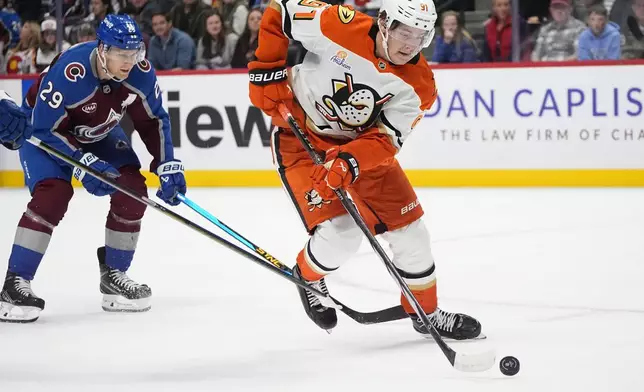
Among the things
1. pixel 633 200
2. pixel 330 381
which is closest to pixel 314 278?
pixel 330 381

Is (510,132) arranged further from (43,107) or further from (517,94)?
A: (43,107)

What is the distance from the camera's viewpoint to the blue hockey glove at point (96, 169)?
3.42m

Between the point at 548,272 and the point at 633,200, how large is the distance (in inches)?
90.3

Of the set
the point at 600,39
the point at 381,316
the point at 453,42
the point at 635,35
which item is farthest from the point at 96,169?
the point at 635,35

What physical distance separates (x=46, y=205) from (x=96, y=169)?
0.79 ft

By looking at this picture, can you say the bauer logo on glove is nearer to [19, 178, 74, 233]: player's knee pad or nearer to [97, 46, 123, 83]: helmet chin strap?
[97, 46, 123, 83]: helmet chin strap

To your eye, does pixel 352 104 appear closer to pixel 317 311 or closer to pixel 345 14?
pixel 345 14

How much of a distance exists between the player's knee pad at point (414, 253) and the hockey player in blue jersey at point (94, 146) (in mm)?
841

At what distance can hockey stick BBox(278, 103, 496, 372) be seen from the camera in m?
2.73

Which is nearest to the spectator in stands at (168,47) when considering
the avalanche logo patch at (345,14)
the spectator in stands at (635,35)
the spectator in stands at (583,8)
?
the spectator in stands at (583,8)

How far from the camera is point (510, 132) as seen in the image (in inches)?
281

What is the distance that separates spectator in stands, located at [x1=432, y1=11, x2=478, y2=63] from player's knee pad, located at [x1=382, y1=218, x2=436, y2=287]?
4.31 metres

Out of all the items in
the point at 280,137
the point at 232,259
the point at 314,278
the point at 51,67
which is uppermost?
the point at 51,67

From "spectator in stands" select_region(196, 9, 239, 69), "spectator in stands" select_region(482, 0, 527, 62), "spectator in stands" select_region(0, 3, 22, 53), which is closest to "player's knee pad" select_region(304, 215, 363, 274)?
"spectator in stands" select_region(482, 0, 527, 62)
